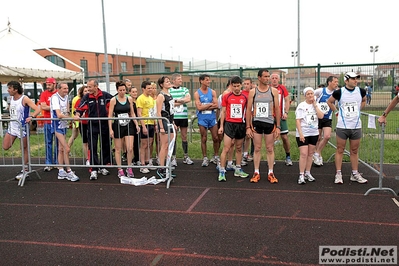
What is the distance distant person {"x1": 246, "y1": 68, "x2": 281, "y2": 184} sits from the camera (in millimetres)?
6250

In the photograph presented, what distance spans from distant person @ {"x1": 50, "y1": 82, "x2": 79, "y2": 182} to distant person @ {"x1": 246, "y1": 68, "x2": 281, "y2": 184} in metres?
3.57

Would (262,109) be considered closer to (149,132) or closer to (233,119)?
(233,119)

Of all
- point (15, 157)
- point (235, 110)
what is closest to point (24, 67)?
point (15, 157)

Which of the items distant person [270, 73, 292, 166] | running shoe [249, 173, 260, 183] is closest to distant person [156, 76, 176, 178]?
running shoe [249, 173, 260, 183]

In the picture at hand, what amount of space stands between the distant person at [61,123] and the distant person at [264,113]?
11.7 feet

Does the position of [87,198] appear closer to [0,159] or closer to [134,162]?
[134,162]

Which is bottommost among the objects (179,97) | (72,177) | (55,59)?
(72,177)

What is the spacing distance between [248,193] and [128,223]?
6.92 ft

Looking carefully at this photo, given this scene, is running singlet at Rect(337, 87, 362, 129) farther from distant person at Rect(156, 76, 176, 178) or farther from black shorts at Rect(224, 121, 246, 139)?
distant person at Rect(156, 76, 176, 178)

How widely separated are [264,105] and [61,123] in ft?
13.0

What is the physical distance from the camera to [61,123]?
7043 mm

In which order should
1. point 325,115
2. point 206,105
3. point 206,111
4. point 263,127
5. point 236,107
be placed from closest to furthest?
point 263,127 < point 236,107 < point 325,115 < point 206,105 < point 206,111

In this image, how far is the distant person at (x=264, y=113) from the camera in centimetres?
625

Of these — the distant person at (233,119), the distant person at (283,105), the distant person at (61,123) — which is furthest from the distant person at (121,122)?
the distant person at (283,105)
